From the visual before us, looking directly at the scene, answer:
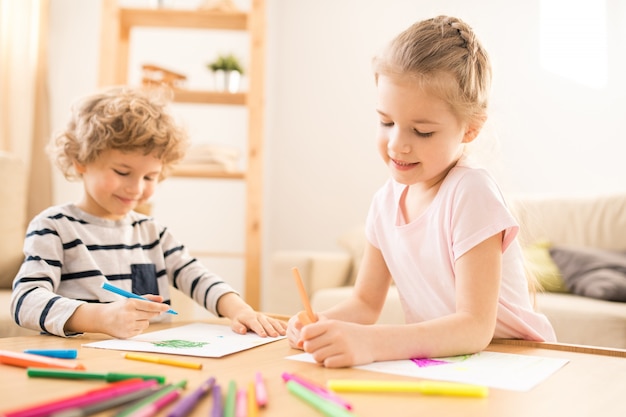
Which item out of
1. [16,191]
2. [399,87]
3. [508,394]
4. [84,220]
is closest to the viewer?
[508,394]

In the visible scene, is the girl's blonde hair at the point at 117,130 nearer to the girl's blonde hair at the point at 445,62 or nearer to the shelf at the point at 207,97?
the girl's blonde hair at the point at 445,62

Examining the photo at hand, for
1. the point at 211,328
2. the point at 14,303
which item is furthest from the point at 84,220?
the point at 211,328

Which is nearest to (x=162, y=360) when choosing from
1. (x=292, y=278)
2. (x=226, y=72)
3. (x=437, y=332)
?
(x=437, y=332)

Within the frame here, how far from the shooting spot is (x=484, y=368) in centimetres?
73

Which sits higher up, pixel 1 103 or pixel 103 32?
pixel 103 32

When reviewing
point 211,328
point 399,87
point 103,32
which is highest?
point 103,32

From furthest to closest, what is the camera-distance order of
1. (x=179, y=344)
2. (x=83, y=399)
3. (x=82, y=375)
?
(x=179, y=344), (x=82, y=375), (x=83, y=399)

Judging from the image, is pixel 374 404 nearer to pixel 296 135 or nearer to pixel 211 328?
pixel 211 328

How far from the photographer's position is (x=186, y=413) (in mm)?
506

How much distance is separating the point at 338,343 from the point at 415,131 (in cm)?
36

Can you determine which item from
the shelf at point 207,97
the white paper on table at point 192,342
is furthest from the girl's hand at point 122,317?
the shelf at point 207,97

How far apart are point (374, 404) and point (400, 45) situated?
59cm

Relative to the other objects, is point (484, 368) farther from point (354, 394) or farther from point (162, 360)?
point (162, 360)

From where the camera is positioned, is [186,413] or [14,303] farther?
[14,303]
